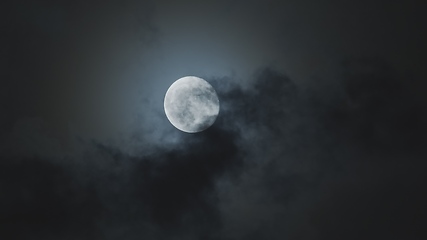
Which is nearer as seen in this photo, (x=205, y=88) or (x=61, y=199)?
(x=205, y=88)

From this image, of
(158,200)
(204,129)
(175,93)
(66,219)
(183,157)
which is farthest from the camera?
(66,219)

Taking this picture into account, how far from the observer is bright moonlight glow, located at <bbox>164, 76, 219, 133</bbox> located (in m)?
41.0

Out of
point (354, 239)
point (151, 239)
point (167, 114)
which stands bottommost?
point (354, 239)

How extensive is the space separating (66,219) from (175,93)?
111 ft

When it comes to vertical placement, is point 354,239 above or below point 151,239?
below

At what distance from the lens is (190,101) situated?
135ft

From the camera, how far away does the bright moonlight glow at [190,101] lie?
41.0 m

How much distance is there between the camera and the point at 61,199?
60.8 metres

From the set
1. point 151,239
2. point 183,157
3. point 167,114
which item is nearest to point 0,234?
point 151,239

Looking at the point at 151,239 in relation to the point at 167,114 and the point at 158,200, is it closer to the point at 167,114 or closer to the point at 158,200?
the point at 158,200

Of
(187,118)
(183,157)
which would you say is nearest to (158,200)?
(183,157)

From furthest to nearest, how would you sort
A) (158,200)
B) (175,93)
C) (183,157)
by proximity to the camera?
1. (158,200)
2. (183,157)
3. (175,93)

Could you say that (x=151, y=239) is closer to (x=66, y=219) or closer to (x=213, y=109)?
(x=66, y=219)

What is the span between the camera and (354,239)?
5897cm
